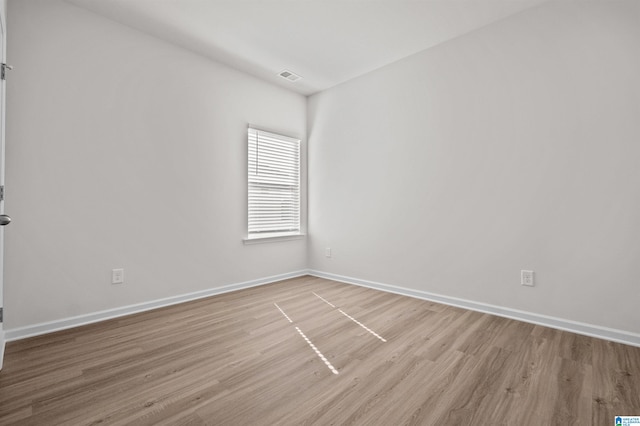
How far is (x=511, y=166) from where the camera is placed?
9.04 ft

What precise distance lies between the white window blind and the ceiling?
94 cm

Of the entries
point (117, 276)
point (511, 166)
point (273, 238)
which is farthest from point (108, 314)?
point (511, 166)

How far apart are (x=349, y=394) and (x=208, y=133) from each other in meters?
2.91

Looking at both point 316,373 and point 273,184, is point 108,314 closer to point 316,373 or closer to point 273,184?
point 316,373

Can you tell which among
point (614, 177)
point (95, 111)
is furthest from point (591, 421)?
point (95, 111)

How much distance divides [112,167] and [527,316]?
3.83 meters

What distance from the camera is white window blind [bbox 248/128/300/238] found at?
3885 mm

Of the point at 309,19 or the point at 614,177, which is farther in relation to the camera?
the point at 309,19

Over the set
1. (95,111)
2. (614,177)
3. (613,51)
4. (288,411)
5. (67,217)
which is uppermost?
(613,51)

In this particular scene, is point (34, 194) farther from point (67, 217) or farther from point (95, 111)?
point (95, 111)

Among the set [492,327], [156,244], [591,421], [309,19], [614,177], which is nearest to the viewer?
[591,421]

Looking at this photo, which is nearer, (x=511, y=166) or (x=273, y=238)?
(x=511, y=166)

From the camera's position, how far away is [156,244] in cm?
304

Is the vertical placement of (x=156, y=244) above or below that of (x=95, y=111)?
below
